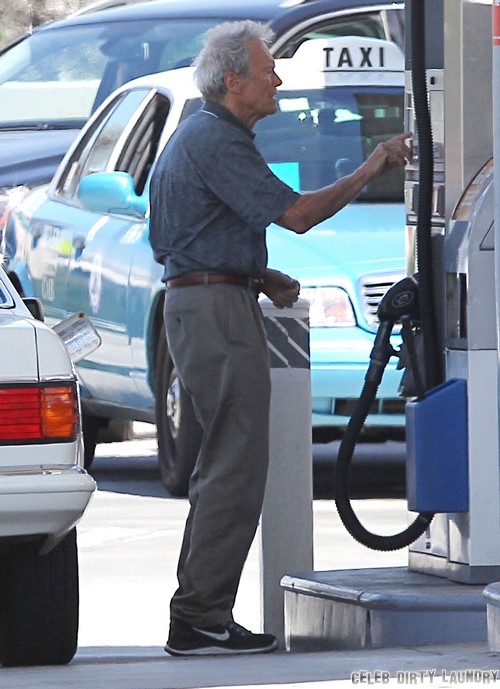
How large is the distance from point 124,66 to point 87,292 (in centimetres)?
360

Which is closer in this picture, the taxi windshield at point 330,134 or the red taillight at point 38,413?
the red taillight at point 38,413

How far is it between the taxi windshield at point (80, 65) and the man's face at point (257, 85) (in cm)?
729

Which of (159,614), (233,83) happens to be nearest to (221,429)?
(233,83)

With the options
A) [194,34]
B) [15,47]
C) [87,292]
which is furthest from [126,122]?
[15,47]

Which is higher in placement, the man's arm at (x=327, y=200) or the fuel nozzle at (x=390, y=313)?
the man's arm at (x=327, y=200)

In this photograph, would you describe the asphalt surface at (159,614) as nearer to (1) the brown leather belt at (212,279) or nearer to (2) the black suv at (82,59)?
(1) the brown leather belt at (212,279)

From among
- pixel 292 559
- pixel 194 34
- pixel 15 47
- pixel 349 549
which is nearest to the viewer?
pixel 292 559

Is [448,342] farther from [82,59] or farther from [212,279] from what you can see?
[82,59]

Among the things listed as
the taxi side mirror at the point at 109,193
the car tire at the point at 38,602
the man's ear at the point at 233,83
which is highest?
the man's ear at the point at 233,83

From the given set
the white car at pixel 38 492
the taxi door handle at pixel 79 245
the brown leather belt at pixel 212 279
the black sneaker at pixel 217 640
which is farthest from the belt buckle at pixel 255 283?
the taxi door handle at pixel 79 245

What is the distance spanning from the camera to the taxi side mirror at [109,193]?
32.1 ft

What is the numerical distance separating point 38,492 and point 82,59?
876 cm

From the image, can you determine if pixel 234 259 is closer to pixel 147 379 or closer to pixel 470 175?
pixel 470 175

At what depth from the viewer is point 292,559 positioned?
6562 millimetres
